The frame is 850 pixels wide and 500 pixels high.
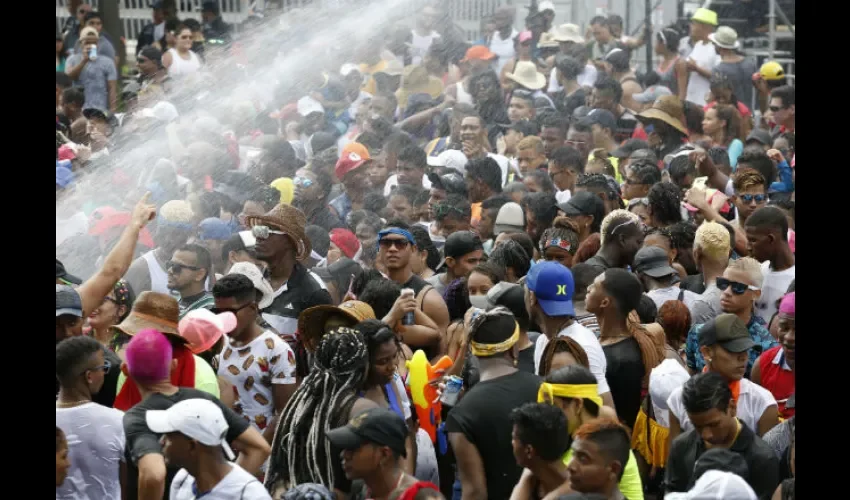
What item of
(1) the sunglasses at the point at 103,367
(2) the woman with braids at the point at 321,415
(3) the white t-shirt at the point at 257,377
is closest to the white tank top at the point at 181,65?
(3) the white t-shirt at the point at 257,377

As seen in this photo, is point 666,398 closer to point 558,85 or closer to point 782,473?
point 782,473

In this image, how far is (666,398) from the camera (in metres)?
6.32

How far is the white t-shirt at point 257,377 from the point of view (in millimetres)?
6723

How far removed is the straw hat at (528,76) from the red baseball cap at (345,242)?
6446 millimetres

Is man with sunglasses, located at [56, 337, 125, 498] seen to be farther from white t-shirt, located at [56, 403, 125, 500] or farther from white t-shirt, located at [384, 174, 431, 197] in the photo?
white t-shirt, located at [384, 174, 431, 197]

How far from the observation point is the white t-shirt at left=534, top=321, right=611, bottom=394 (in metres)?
6.41

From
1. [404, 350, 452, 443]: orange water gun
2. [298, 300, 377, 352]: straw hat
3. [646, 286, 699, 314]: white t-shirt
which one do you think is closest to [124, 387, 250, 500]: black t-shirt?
[298, 300, 377, 352]: straw hat

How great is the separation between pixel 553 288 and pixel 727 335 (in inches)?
34.9

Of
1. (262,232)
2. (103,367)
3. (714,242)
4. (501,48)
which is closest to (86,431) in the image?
(103,367)

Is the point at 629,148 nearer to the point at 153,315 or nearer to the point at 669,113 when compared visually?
Answer: the point at 669,113

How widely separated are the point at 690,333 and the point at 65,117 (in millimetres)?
10196

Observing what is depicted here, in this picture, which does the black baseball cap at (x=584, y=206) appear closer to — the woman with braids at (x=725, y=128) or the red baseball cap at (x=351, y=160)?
the red baseball cap at (x=351, y=160)
